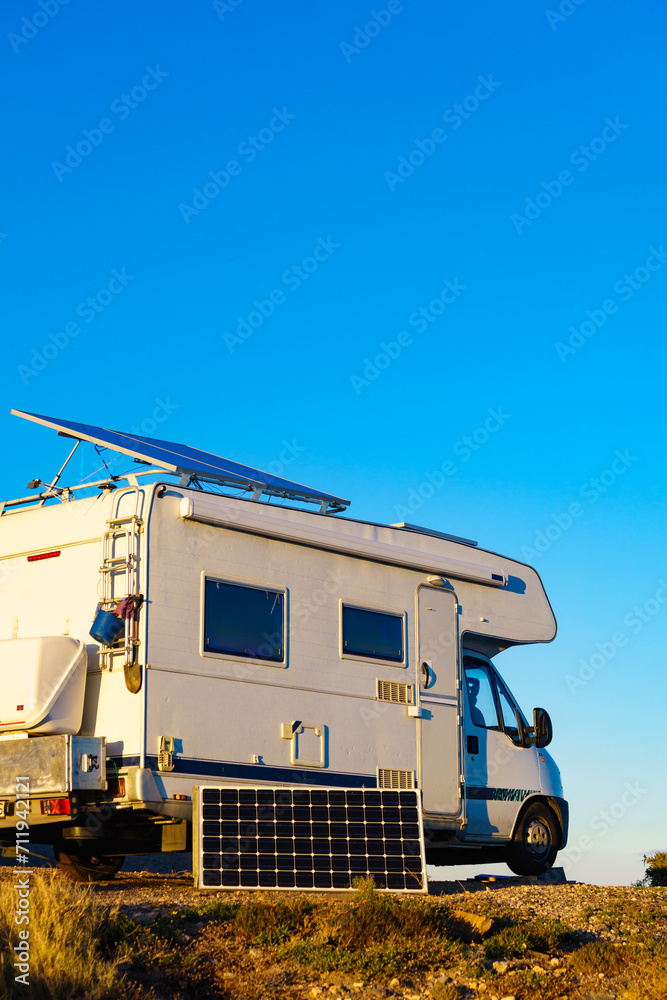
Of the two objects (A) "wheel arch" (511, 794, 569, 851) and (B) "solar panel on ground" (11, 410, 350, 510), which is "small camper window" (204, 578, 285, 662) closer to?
(B) "solar panel on ground" (11, 410, 350, 510)

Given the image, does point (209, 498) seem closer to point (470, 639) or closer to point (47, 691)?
point (47, 691)

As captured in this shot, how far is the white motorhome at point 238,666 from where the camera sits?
9.62 m

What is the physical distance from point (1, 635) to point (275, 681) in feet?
8.54

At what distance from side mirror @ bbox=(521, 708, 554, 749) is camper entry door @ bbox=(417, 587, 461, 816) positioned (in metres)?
1.23

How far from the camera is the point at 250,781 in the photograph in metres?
10.2

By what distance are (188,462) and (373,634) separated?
251cm

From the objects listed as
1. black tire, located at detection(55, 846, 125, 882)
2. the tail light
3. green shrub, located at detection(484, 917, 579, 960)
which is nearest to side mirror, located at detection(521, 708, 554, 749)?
green shrub, located at detection(484, 917, 579, 960)

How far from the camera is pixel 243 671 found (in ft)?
34.1

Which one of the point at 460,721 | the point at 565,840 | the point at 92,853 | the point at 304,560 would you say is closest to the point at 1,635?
the point at 92,853

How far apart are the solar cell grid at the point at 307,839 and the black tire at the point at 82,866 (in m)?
1.88

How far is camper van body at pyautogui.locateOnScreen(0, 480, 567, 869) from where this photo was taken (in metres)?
9.60

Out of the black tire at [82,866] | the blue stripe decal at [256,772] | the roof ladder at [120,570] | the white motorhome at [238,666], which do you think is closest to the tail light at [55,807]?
the white motorhome at [238,666]

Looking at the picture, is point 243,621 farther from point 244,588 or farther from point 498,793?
point 498,793

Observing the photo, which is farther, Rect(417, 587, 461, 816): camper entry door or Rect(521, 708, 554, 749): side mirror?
Rect(521, 708, 554, 749): side mirror
